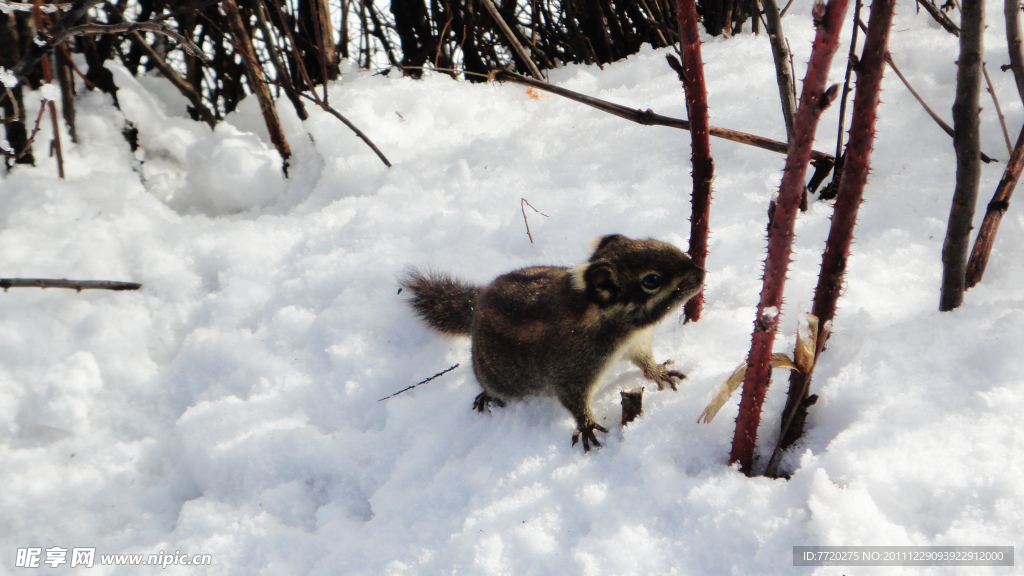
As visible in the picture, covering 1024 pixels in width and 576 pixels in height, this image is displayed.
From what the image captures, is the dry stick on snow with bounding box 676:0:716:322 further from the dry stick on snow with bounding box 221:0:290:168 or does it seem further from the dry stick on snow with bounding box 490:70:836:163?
the dry stick on snow with bounding box 221:0:290:168

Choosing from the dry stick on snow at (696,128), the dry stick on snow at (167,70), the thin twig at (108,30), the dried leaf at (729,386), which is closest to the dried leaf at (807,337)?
the dried leaf at (729,386)

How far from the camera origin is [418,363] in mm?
2807

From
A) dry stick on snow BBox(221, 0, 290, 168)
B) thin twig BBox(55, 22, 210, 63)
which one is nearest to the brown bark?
thin twig BBox(55, 22, 210, 63)

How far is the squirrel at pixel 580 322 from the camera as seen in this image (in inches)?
93.3

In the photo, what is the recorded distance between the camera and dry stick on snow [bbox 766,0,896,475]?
1386 mm

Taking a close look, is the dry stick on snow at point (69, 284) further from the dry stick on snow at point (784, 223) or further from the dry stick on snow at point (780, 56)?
the dry stick on snow at point (780, 56)

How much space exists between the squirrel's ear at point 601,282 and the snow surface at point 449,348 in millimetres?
402

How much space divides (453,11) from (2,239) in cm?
322

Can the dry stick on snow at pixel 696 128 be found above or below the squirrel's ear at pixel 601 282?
above

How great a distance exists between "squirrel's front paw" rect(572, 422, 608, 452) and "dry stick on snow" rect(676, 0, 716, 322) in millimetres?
628

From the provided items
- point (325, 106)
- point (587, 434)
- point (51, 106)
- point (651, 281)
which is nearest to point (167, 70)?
point (51, 106)

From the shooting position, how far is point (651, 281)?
7.80 feet

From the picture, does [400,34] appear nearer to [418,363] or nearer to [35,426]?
[418,363]

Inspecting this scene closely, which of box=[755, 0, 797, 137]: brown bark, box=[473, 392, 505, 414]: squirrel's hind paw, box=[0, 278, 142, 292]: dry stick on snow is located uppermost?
box=[755, 0, 797, 137]: brown bark
